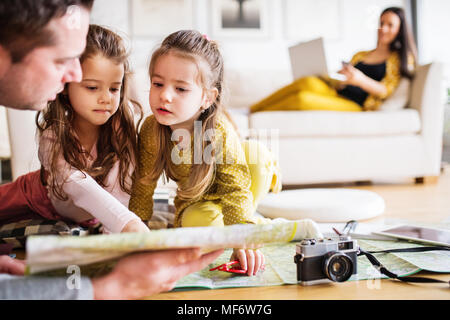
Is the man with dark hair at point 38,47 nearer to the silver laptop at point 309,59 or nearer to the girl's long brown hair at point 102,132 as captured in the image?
the girl's long brown hair at point 102,132

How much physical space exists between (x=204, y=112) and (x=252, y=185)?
0.25 m

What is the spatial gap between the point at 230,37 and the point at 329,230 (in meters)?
2.78

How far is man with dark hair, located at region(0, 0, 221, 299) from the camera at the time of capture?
529 mm

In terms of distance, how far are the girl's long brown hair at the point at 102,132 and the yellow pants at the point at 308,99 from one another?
4.27ft

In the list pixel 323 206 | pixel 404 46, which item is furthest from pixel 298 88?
pixel 323 206

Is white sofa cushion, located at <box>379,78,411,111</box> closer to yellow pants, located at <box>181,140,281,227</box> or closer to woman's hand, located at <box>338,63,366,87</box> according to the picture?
woman's hand, located at <box>338,63,366,87</box>

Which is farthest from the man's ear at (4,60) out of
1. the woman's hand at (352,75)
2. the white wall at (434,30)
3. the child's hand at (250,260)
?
the white wall at (434,30)

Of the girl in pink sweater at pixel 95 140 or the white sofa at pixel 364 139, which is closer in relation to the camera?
the girl in pink sweater at pixel 95 140

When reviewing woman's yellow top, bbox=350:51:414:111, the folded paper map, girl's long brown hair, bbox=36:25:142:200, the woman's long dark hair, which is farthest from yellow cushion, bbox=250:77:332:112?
the folded paper map

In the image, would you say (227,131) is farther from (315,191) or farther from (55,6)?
(315,191)

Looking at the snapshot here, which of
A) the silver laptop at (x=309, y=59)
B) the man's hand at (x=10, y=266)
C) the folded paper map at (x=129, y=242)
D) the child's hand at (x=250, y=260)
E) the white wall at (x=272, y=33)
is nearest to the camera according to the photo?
the folded paper map at (x=129, y=242)

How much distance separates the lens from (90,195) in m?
0.85

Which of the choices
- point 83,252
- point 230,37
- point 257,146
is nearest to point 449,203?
point 257,146

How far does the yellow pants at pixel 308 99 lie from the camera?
2.21m
